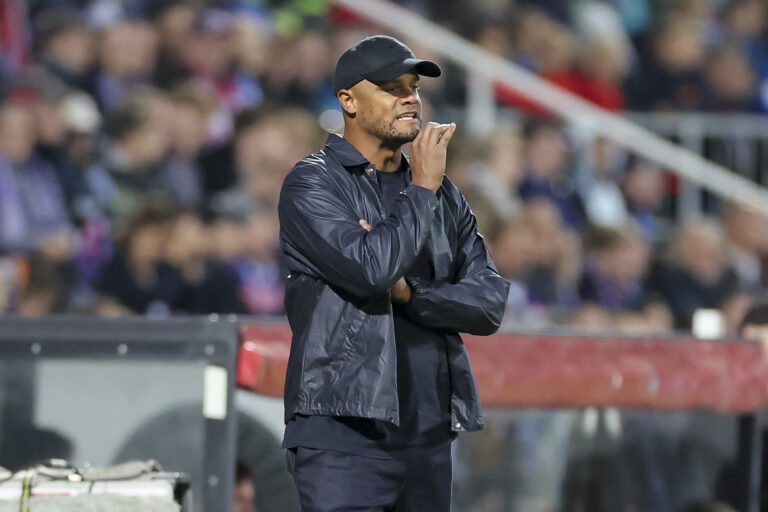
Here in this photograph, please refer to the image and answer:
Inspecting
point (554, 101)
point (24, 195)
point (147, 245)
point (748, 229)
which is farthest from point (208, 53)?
point (748, 229)

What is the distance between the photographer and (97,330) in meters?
4.36

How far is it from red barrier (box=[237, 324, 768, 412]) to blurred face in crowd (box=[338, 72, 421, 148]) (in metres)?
1.89

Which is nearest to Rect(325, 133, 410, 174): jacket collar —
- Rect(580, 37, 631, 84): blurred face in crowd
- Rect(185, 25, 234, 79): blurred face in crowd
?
Rect(185, 25, 234, 79): blurred face in crowd

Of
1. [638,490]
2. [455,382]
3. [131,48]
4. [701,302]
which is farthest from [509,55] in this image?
[455,382]

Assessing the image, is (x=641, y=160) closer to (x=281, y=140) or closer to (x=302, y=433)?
(x=281, y=140)

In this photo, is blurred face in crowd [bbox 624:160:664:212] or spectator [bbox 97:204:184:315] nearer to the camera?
spectator [bbox 97:204:184:315]

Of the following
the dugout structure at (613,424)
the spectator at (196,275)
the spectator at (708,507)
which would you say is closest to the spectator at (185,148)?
the spectator at (196,275)

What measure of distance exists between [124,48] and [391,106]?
17.7ft

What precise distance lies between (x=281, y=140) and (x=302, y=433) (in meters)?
5.05

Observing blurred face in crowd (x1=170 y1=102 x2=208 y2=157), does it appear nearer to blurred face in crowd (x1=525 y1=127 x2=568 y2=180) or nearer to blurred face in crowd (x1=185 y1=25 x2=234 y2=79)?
blurred face in crowd (x1=185 y1=25 x2=234 y2=79)

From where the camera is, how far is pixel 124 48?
825cm

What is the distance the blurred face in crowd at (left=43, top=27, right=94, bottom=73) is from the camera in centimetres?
814

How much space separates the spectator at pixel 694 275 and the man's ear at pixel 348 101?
6.00m

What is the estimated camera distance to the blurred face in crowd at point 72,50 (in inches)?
320
